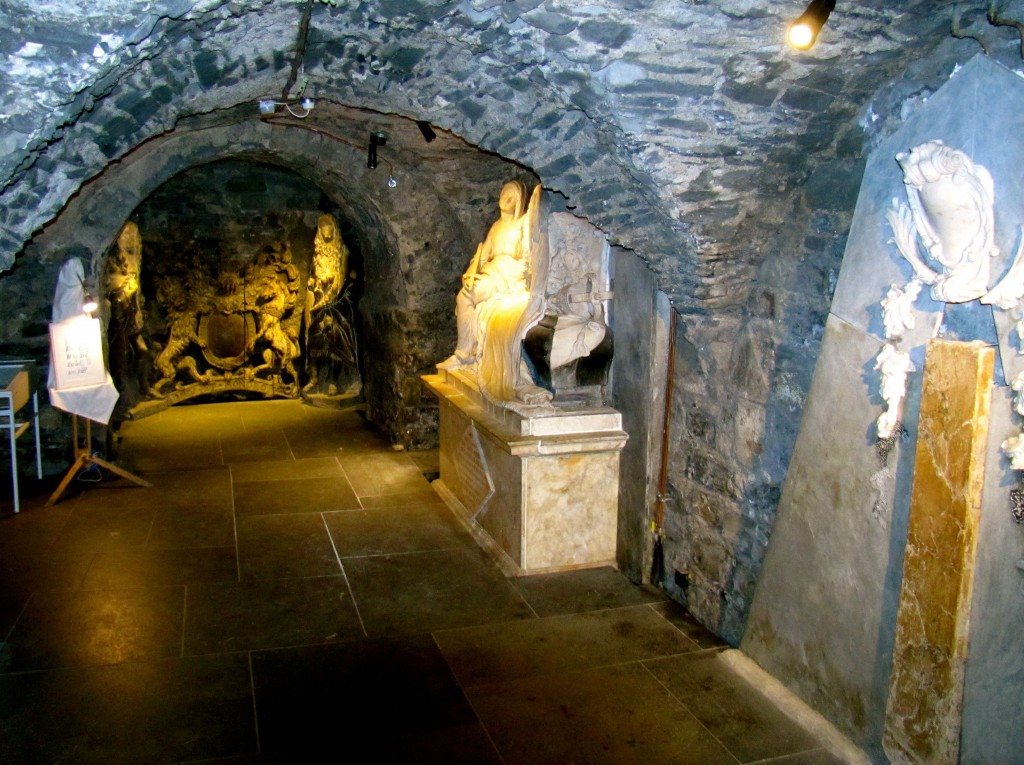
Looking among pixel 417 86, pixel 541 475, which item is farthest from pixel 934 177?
pixel 541 475

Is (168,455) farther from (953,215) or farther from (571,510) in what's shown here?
(953,215)

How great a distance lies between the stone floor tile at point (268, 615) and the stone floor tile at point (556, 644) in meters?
0.52

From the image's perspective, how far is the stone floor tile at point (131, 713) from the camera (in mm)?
3102

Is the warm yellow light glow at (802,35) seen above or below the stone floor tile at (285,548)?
above

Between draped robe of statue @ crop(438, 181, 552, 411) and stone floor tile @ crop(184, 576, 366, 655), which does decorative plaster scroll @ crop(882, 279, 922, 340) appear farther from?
stone floor tile @ crop(184, 576, 366, 655)

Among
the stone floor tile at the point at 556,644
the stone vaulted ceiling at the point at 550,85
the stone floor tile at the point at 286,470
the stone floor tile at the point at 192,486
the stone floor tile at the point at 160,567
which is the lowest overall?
the stone floor tile at the point at 556,644

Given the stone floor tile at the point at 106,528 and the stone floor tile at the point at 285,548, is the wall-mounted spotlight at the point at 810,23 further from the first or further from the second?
the stone floor tile at the point at 106,528

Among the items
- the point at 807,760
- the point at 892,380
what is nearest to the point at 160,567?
the point at 807,760

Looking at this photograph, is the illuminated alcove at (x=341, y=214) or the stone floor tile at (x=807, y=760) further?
the illuminated alcove at (x=341, y=214)

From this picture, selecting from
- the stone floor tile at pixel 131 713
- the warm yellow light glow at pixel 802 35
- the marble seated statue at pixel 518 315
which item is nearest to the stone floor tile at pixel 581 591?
the marble seated statue at pixel 518 315

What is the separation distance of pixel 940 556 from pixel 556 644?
5.87 feet

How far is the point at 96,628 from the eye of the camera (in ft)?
13.1

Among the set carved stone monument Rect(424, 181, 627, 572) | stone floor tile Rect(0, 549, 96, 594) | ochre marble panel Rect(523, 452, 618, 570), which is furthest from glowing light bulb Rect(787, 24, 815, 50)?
stone floor tile Rect(0, 549, 96, 594)

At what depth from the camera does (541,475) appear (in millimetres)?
4621
